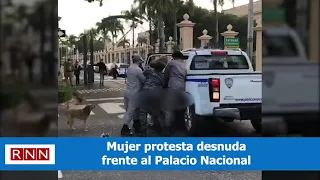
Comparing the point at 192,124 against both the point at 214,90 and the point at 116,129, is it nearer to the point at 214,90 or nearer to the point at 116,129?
the point at 116,129

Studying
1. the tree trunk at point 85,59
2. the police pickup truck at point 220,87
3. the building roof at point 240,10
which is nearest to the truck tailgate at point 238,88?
the police pickup truck at point 220,87

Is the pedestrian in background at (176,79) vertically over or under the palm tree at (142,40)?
under

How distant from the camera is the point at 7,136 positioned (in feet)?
7.82

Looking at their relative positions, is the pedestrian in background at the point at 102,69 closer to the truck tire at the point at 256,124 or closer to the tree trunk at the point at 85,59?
the tree trunk at the point at 85,59

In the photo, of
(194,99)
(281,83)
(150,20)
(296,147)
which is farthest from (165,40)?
(296,147)

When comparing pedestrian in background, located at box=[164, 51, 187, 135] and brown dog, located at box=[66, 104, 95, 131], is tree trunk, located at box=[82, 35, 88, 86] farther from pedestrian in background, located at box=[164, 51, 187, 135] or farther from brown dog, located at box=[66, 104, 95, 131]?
pedestrian in background, located at box=[164, 51, 187, 135]

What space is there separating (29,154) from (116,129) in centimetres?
75

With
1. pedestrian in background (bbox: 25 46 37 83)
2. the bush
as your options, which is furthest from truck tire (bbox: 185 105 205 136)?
pedestrian in background (bbox: 25 46 37 83)

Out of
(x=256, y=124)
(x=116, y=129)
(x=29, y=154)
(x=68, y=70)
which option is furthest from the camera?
(x=116, y=129)

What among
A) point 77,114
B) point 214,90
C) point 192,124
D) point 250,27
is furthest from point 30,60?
point 214,90

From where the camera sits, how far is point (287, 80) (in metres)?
2.29

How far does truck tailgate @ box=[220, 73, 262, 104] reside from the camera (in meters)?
2.97

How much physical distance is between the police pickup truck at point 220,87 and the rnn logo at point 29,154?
0.91 m

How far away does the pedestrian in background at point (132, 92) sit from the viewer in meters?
2.82
